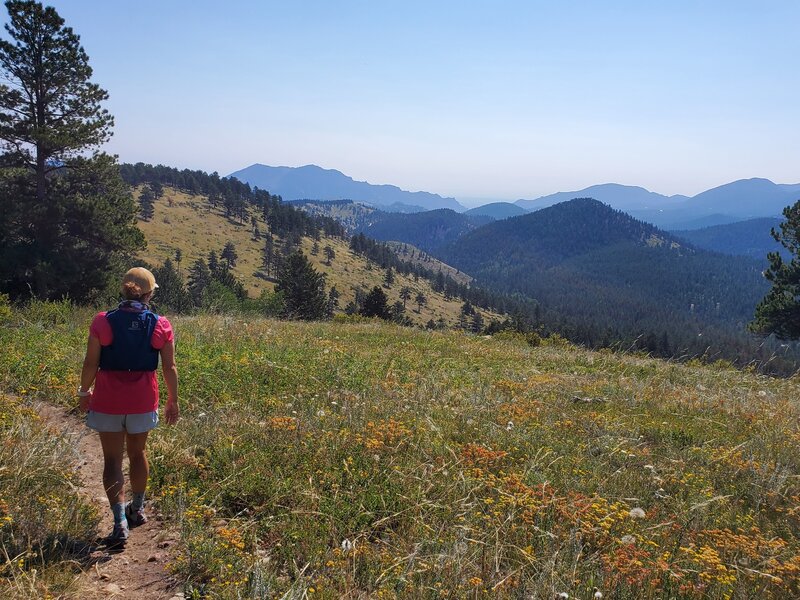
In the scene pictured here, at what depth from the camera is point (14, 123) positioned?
24.0 meters

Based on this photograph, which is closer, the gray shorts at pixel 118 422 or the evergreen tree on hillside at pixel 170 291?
the gray shorts at pixel 118 422

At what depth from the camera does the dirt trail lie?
11.6ft

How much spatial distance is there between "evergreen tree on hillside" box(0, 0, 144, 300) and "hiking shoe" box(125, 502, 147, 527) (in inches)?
1023

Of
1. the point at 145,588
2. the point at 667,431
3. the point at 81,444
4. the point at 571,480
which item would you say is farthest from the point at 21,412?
the point at 667,431

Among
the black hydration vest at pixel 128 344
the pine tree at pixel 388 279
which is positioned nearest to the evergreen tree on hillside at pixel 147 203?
the pine tree at pixel 388 279

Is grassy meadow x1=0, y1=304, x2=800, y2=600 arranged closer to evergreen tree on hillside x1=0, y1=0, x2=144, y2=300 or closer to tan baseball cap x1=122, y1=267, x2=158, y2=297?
tan baseball cap x1=122, y1=267, x2=158, y2=297

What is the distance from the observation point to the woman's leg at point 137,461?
14.3ft

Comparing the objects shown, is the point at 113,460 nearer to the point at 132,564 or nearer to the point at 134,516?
the point at 134,516

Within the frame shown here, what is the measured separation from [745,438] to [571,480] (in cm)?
386

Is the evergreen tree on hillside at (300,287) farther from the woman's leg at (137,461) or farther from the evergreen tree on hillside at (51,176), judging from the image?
the woman's leg at (137,461)

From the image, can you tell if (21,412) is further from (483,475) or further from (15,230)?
(15,230)

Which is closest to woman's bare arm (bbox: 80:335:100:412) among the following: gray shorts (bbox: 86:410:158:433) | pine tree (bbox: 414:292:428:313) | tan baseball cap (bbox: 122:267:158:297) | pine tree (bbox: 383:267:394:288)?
gray shorts (bbox: 86:410:158:433)

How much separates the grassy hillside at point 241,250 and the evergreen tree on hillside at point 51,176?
90.6 m

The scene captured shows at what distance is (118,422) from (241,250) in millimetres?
152171
